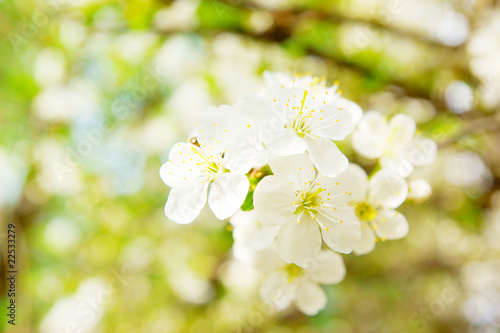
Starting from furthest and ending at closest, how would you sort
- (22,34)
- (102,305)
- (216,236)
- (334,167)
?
(216,236), (102,305), (22,34), (334,167)

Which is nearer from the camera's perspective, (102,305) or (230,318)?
(102,305)

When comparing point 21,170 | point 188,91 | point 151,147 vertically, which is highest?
A: point 188,91

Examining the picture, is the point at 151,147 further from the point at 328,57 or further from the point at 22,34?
the point at 328,57

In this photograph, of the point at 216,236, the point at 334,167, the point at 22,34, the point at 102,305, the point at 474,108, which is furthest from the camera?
the point at 216,236

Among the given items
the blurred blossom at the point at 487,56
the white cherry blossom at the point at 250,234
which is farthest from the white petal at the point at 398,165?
the blurred blossom at the point at 487,56

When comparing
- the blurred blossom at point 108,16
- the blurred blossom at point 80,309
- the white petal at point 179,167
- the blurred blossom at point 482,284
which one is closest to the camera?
the white petal at point 179,167

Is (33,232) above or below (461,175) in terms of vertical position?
below

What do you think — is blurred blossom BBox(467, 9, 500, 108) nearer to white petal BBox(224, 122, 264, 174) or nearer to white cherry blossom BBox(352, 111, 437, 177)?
white cherry blossom BBox(352, 111, 437, 177)

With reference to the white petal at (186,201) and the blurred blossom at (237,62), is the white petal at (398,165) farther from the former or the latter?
the blurred blossom at (237,62)

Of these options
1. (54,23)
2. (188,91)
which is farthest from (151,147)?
(54,23)
